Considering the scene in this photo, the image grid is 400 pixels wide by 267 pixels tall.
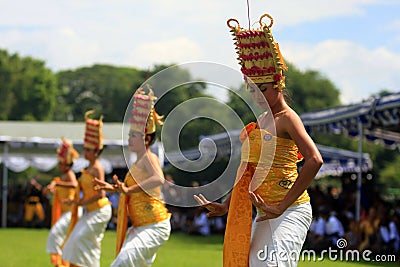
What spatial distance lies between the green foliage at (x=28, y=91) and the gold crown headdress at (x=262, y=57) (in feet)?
205

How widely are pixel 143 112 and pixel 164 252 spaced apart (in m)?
9.32

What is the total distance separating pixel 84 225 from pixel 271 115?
229 inches

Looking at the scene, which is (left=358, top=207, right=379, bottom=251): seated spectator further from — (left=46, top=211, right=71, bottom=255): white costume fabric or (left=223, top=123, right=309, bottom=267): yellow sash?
(left=223, top=123, right=309, bottom=267): yellow sash

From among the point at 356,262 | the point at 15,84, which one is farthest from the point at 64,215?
the point at 15,84

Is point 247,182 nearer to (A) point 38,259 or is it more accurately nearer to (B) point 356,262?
(B) point 356,262

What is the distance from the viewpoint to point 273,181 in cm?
641

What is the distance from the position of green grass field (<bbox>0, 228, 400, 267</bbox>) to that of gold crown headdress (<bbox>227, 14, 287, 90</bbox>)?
25.6 ft

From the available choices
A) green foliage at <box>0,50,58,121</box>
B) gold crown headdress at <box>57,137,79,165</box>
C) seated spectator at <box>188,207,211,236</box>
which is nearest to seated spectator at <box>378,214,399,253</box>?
gold crown headdress at <box>57,137,79,165</box>

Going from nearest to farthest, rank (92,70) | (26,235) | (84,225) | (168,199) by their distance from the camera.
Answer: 1. (168,199)
2. (84,225)
3. (26,235)
4. (92,70)

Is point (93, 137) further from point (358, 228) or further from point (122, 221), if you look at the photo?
point (358, 228)

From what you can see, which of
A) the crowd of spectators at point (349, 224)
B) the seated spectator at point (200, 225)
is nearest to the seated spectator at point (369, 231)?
the crowd of spectators at point (349, 224)

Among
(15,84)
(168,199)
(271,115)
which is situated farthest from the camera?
(15,84)

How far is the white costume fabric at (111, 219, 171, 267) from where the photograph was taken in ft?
29.6

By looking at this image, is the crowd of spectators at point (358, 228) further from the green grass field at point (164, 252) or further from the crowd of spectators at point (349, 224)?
the green grass field at point (164, 252)
